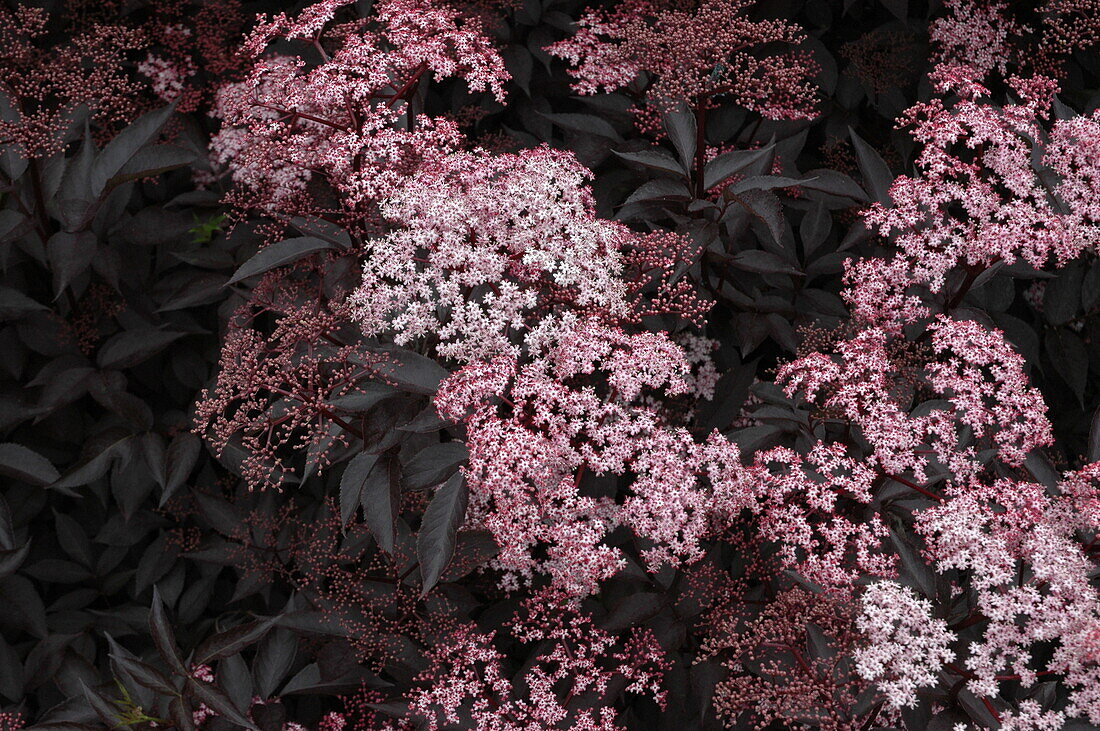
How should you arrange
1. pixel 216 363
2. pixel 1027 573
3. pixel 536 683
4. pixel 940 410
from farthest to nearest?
pixel 216 363, pixel 940 410, pixel 536 683, pixel 1027 573

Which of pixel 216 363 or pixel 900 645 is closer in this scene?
pixel 900 645

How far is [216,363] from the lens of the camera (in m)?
3.38

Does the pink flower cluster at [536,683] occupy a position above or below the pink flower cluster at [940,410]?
below

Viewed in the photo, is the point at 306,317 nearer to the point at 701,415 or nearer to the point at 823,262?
the point at 701,415

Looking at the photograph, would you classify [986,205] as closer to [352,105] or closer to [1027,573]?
[1027,573]

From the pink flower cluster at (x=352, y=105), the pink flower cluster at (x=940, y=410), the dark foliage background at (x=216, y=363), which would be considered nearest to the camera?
the pink flower cluster at (x=940, y=410)

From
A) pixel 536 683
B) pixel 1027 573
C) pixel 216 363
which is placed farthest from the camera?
pixel 216 363

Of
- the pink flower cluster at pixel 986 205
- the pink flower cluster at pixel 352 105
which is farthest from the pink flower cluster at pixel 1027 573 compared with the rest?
the pink flower cluster at pixel 352 105

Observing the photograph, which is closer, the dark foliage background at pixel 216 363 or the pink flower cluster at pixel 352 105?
the pink flower cluster at pixel 352 105

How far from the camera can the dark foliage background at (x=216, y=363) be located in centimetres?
284

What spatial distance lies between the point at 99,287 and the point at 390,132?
1585 millimetres

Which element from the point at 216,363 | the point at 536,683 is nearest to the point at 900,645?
the point at 536,683

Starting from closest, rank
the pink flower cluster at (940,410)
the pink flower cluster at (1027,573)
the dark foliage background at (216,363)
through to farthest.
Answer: the pink flower cluster at (1027,573) < the pink flower cluster at (940,410) < the dark foliage background at (216,363)

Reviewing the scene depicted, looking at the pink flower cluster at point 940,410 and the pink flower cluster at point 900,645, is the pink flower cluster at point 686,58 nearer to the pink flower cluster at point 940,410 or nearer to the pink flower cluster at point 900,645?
the pink flower cluster at point 940,410
